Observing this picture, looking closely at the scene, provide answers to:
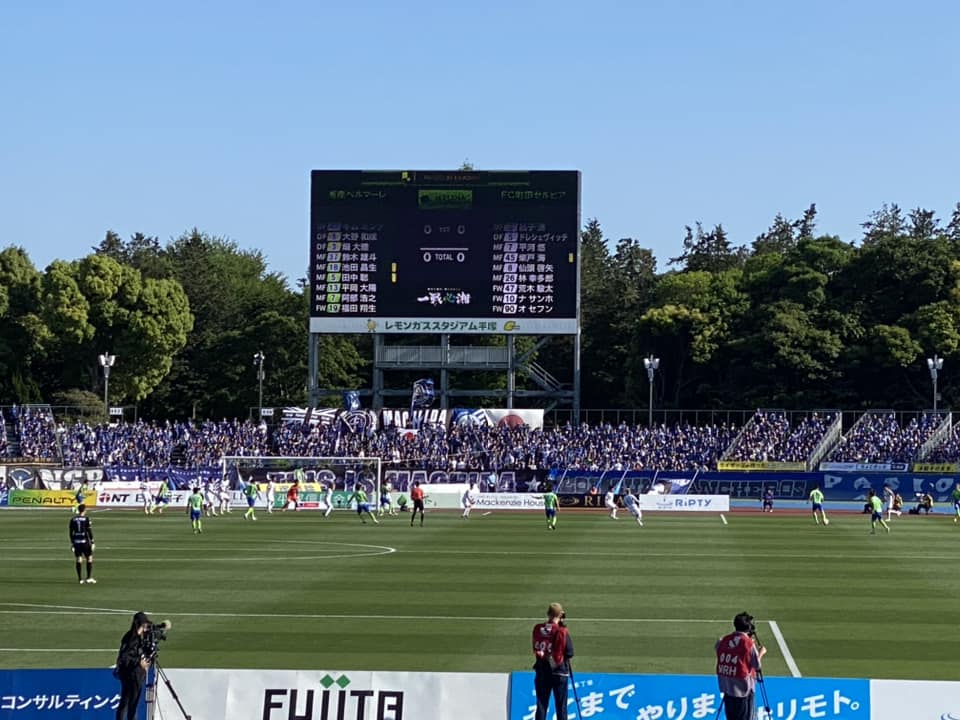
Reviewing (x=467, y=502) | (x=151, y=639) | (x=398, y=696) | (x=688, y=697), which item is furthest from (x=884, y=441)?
(x=151, y=639)

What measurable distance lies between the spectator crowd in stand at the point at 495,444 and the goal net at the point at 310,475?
3.86 metres

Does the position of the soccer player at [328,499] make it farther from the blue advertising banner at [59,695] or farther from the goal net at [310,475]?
the blue advertising banner at [59,695]

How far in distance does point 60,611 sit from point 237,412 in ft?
263

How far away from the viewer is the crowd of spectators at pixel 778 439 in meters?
76.4

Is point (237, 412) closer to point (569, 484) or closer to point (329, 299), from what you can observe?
point (329, 299)

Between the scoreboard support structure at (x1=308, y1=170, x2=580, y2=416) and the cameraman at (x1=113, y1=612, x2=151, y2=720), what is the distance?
57.0 metres

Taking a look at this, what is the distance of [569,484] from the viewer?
2876 inches

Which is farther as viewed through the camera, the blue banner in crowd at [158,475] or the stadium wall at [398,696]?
the blue banner in crowd at [158,475]

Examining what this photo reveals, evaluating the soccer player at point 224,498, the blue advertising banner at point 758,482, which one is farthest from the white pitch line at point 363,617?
the blue advertising banner at point 758,482

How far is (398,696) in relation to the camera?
1819 centimetres

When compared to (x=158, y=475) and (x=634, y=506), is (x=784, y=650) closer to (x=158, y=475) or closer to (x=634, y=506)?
(x=634, y=506)

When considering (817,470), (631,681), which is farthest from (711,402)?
(631,681)

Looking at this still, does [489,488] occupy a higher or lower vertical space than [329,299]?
lower

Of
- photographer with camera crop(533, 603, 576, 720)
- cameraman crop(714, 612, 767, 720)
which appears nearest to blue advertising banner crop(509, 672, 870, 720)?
photographer with camera crop(533, 603, 576, 720)
